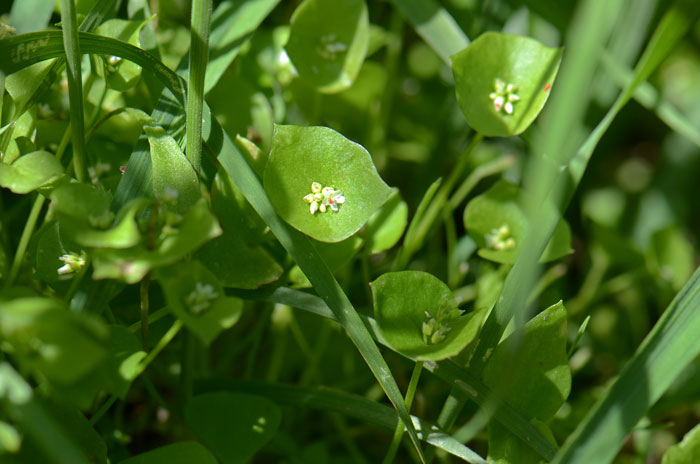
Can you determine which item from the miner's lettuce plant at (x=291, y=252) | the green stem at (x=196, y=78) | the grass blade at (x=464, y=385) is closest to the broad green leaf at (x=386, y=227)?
the miner's lettuce plant at (x=291, y=252)

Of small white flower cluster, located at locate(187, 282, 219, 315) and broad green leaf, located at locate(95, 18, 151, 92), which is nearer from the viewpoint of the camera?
small white flower cluster, located at locate(187, 282, 219, 315)

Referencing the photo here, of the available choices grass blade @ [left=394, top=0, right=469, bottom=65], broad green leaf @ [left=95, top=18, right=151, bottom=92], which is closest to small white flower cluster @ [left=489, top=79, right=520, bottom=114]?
grass blade @ [left=394, top=0, right=469, bottom=65]

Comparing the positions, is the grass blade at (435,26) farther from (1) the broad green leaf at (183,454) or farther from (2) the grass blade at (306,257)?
(1) the broad green leaf at (183,454)

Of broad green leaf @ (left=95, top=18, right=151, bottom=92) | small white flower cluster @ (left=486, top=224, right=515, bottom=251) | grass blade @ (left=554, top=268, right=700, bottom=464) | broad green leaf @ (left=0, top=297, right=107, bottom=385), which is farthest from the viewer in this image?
small white flower cluster @ (left=486, top=224, right=515, bottom=251)

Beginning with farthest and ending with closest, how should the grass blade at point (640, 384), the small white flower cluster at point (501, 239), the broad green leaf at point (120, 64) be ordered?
1. the small white flower cluster at point (501, 239)
2. the broad green leaf at point (120, 64)
3. the grass blade at point (640, 384)

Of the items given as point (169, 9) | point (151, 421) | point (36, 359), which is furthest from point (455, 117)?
point (36, 359)

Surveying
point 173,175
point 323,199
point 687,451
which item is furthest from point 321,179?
point 687,451

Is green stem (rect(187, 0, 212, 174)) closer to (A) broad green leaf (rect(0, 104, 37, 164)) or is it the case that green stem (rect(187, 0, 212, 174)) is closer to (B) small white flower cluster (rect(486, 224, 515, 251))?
(A) broad green leaf (rect(0, 104, 37, 164))

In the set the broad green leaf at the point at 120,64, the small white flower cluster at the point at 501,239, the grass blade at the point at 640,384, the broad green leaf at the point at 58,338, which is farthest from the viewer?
the small white flower cluster at the point at 501,239
